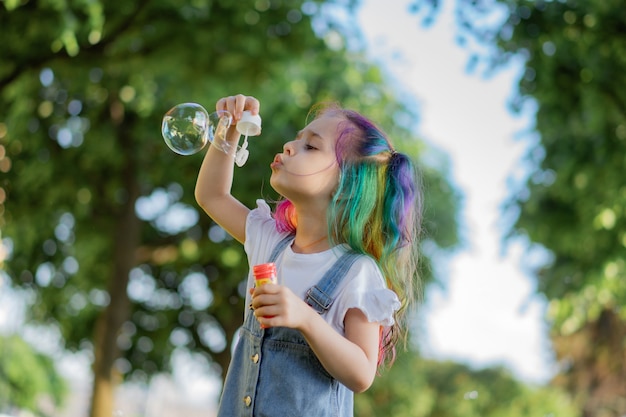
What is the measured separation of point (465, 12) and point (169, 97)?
2.79 meters

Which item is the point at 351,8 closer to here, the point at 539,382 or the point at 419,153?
the point at 419,153

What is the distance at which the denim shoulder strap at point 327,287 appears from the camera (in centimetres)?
223

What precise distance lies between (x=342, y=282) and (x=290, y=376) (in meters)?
0.25

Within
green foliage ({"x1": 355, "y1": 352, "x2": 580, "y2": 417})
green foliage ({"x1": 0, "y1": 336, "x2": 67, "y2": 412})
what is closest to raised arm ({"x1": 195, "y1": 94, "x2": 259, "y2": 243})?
green foliage ({"x1": 0, "y1": 336, "x2": 67, "y2": 412})

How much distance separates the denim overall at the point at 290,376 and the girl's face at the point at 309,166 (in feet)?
0.63

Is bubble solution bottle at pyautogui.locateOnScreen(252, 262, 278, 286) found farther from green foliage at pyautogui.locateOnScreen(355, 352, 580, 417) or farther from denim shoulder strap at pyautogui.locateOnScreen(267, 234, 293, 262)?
green foliage at pyautogui.locateOnScreen(355, 352, 580, 417)

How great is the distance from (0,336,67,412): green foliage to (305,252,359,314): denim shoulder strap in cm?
1397

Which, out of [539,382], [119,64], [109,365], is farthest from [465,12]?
[539,382]

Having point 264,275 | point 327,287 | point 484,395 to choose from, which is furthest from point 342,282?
point 484,395

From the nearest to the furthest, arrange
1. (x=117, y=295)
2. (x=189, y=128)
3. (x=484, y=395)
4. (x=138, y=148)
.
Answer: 1. (x=189, y=128)
2. (x=138, y=148)
3. (x=117, y=295)
4. (x=484, y=395)

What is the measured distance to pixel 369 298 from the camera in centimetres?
222

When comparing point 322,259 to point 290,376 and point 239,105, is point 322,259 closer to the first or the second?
point 290,376

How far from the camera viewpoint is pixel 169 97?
846cm

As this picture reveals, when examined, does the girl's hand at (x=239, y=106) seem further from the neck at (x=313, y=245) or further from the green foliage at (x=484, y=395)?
the green foliage at (x=484, y=395)
